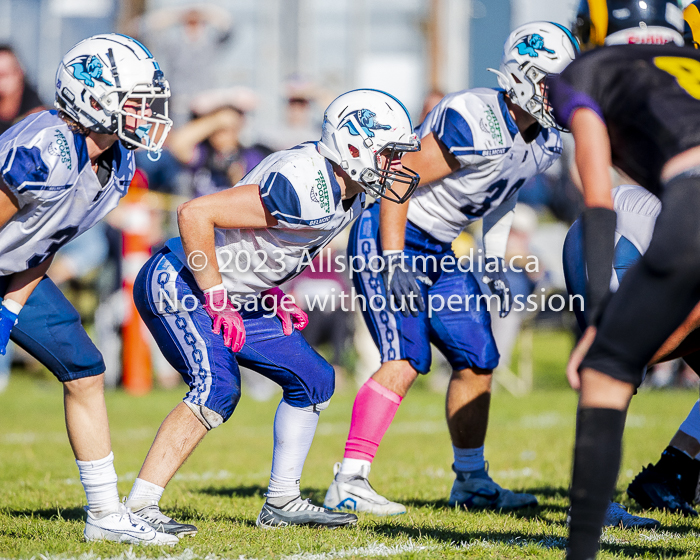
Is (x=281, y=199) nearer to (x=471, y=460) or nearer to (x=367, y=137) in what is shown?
(x=367, y=137)

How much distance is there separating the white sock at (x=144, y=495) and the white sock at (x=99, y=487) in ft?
0.21

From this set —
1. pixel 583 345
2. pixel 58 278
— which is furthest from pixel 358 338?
pixel 583 345

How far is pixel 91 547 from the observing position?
330 cm

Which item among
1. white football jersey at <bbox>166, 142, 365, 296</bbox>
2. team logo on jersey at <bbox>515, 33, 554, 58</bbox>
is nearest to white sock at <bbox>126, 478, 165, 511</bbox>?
white football jersey at <bbox>166, 142, 365, 296</bbox>

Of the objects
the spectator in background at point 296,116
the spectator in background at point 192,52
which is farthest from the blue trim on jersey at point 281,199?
the spectator in background at point 192,52

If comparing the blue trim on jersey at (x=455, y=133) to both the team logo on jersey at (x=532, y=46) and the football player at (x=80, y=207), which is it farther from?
the football player at (x=80, y=207)

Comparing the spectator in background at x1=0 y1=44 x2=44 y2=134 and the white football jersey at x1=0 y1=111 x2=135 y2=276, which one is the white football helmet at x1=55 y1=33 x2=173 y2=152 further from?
the spectator in background at x1=0 y1=44 x2=44 y2=134

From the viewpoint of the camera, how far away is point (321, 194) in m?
3.52

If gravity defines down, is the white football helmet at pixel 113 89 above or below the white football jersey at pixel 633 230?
above

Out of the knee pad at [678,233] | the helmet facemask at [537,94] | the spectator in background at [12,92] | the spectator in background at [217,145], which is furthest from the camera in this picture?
the spectator in background at [217,145]

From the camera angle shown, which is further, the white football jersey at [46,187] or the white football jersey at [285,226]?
the white football jersey at [285,226]

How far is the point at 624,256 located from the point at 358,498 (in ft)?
5.33

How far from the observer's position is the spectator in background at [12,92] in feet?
24.6

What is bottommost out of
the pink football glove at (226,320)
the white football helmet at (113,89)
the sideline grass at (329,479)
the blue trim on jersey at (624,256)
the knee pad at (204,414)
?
the sideline grass at (329,479)
